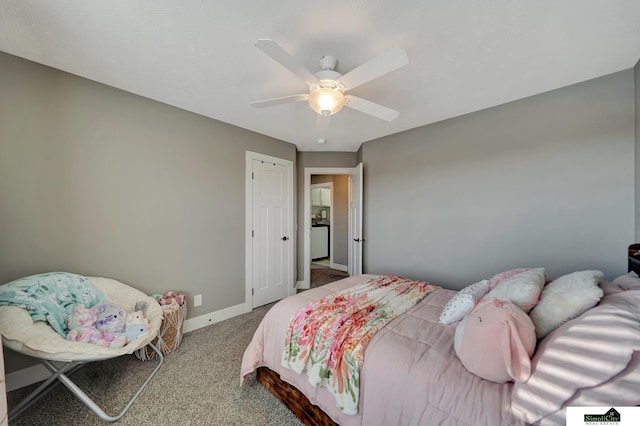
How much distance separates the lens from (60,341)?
1302 millimetres

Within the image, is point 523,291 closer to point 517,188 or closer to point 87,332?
point 517,188

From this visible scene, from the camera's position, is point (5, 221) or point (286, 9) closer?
point (286, 9)

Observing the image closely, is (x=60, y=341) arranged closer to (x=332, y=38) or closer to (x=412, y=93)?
(x=332, y=38)

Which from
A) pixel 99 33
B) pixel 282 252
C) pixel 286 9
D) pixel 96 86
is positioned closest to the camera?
pixel 286 9

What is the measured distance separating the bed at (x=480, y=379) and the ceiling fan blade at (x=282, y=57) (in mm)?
1571

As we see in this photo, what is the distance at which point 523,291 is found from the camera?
1129 mm

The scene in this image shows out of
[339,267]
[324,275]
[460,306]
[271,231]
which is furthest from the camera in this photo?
[339,267]

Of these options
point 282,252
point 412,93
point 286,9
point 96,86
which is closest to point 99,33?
point 96,86

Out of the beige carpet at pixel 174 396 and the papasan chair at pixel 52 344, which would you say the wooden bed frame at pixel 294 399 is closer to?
the beige carpet at pixel 174 396

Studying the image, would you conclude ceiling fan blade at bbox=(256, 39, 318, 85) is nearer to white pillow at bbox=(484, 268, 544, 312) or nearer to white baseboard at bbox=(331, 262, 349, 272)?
white pillow at bbox=(484, 268, 544, 312)

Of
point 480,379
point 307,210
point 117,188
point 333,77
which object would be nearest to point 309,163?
point 307,210

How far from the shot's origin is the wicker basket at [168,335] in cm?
201

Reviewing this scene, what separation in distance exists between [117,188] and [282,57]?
1963 millimetres

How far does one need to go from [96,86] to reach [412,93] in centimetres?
279
